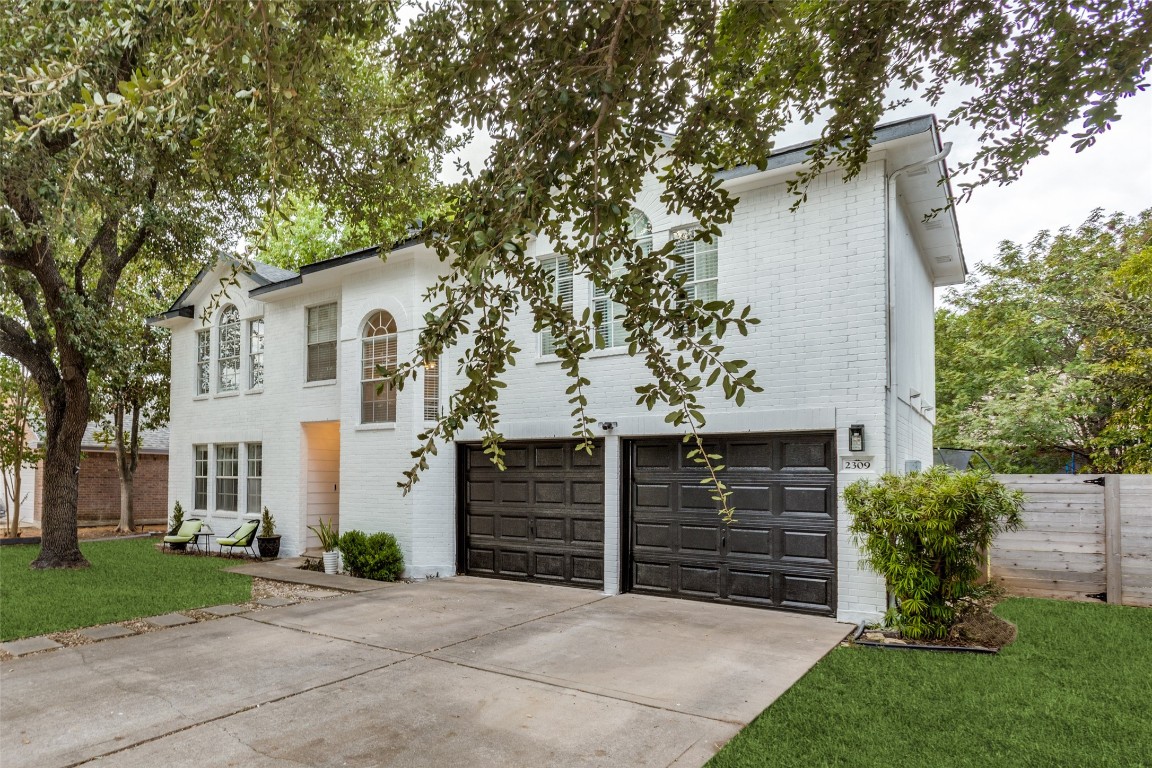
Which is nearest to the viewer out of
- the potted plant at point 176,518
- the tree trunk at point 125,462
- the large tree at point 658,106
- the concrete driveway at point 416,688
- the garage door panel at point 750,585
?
the large tree at point 658,106

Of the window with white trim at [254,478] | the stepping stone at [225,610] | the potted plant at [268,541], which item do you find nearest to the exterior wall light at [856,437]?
the stepping stone at [225,610]

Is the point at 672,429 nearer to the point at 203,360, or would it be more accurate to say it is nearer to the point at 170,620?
the point at 170,620

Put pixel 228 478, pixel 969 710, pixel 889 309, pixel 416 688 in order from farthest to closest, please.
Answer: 1. pixel 228 478
2. pixel 889 309
3. pixel 416 688
4. pixel 969 710

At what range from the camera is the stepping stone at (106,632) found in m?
7.04

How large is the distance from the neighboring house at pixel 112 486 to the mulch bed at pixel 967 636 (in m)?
19.7

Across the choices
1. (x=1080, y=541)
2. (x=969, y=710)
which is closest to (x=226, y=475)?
(x=969, y=710)

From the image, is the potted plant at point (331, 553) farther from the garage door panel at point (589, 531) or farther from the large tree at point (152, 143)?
the large tree at point (152, 143)

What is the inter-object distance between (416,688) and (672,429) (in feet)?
14.7

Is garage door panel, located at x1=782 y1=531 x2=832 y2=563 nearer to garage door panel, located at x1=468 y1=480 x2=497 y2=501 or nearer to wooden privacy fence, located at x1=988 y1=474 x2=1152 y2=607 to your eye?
wooden privacy fence, located at x1=988 y1=474 x2=1152 y2=607

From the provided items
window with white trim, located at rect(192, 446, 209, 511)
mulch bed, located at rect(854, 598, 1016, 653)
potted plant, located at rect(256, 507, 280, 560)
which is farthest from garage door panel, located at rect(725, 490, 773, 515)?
window with white trim, located at rect(192, 446, 209, 511)

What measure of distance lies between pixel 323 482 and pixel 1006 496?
11019 millimetres

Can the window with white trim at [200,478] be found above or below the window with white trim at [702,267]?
below

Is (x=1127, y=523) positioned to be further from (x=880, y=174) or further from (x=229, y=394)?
(x=229, y=394)

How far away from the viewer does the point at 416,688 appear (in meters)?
5.39
